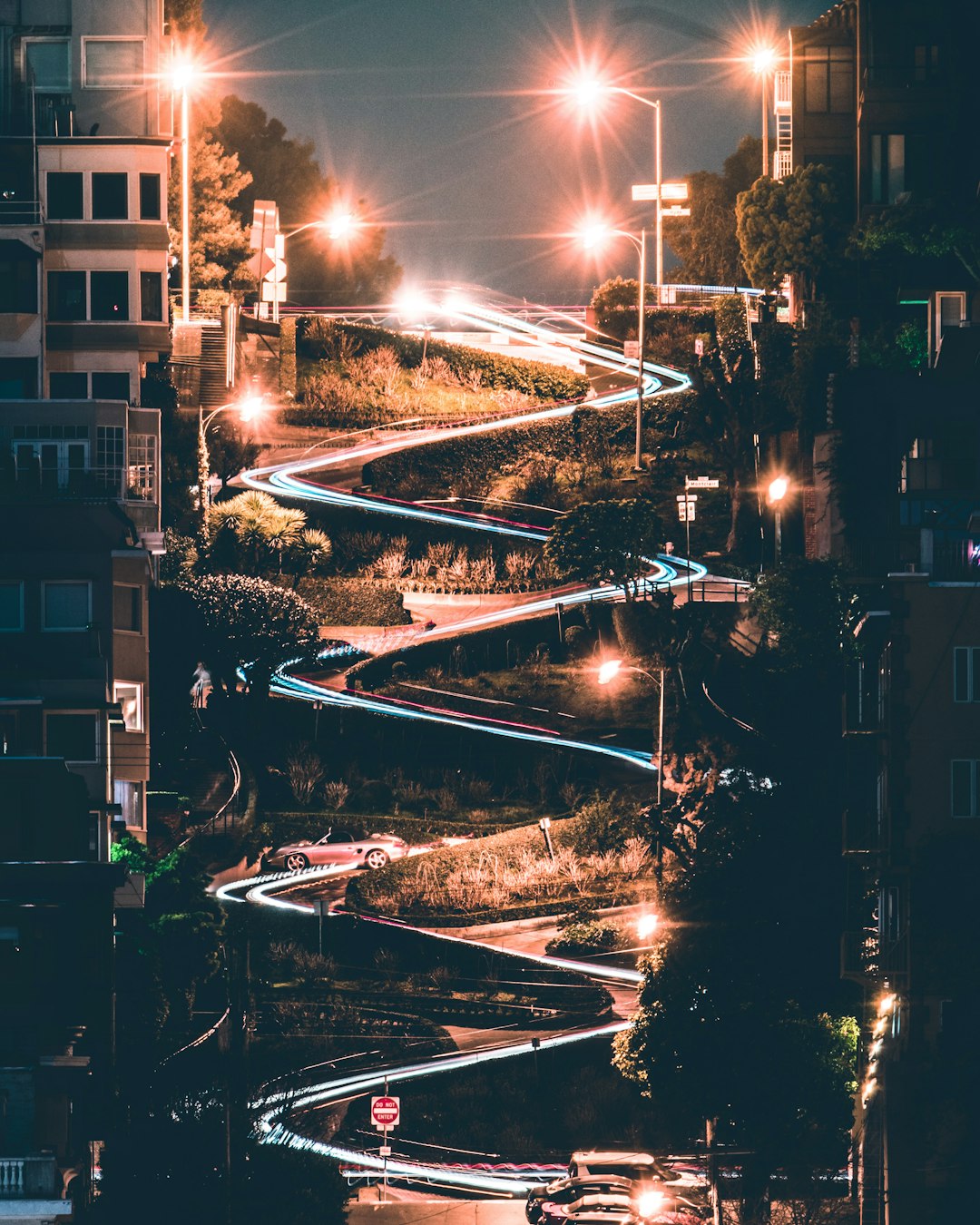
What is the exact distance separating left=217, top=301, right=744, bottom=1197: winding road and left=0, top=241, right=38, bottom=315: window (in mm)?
16478

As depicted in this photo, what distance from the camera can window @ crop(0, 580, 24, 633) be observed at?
75438 mm

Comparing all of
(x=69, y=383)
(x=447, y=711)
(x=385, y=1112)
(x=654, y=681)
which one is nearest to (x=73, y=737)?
(x=385, y=1112)

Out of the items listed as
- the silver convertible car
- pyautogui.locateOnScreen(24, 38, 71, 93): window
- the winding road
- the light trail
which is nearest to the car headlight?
the light trail

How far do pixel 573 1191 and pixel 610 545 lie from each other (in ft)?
104

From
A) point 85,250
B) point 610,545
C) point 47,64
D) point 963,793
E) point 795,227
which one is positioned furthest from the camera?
point 795,227

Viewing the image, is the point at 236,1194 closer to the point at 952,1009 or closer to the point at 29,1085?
the point at 29,1085

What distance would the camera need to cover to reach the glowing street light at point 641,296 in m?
109

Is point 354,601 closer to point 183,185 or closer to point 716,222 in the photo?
point 183,185

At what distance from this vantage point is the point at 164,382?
93.6m

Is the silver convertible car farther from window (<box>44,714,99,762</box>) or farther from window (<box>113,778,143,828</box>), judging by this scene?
window (<box>44,714,99,762</box>)

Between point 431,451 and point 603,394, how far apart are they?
34.2ft

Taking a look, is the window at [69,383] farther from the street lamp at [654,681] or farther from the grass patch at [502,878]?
the street lamp at [654,681]

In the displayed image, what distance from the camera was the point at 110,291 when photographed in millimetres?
87812

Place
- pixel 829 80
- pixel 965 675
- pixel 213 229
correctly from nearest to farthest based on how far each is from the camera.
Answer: pixel 965 675 → pixel 829 80 → pixel 213 229
